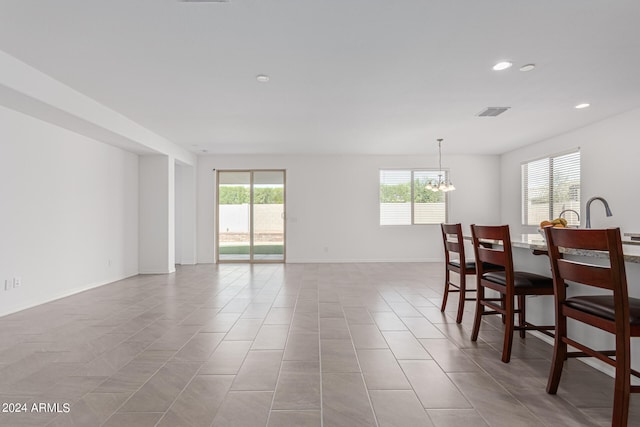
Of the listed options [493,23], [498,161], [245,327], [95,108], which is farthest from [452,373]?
[498,161]

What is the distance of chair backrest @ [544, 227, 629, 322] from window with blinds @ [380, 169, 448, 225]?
6282 mm

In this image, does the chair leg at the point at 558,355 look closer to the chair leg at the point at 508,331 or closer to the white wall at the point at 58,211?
the chair leg at the point at 508,331

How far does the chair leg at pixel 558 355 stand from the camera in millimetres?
1964

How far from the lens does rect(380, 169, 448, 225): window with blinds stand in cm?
830

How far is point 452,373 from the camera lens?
2273mm

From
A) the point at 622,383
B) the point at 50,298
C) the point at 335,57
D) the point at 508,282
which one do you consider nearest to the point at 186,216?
the point at 50,298

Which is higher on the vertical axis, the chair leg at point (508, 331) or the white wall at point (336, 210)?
the white wall at point (336, 210)

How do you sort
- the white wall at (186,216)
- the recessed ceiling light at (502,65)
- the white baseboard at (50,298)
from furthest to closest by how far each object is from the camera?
the white wall at (186,216)
the white baseboard at (50,298)
the recessed ceiling light at (502,65)

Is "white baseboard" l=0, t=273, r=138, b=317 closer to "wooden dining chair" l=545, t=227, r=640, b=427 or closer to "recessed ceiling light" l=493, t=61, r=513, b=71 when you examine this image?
"wooden dining chair" l=545, t=227, r=640, b=427

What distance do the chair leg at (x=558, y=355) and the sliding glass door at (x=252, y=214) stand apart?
659 cm

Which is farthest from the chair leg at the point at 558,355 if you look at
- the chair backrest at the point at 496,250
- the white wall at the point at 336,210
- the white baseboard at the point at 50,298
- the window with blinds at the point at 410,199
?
the window with blinds at the point at 410,199

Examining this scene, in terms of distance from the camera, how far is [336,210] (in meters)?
8.20

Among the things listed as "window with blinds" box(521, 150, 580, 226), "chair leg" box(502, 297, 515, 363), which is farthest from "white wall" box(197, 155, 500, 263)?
"chair leg" box(502, 297, 515, 363)

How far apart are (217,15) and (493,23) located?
2095 millimetres
